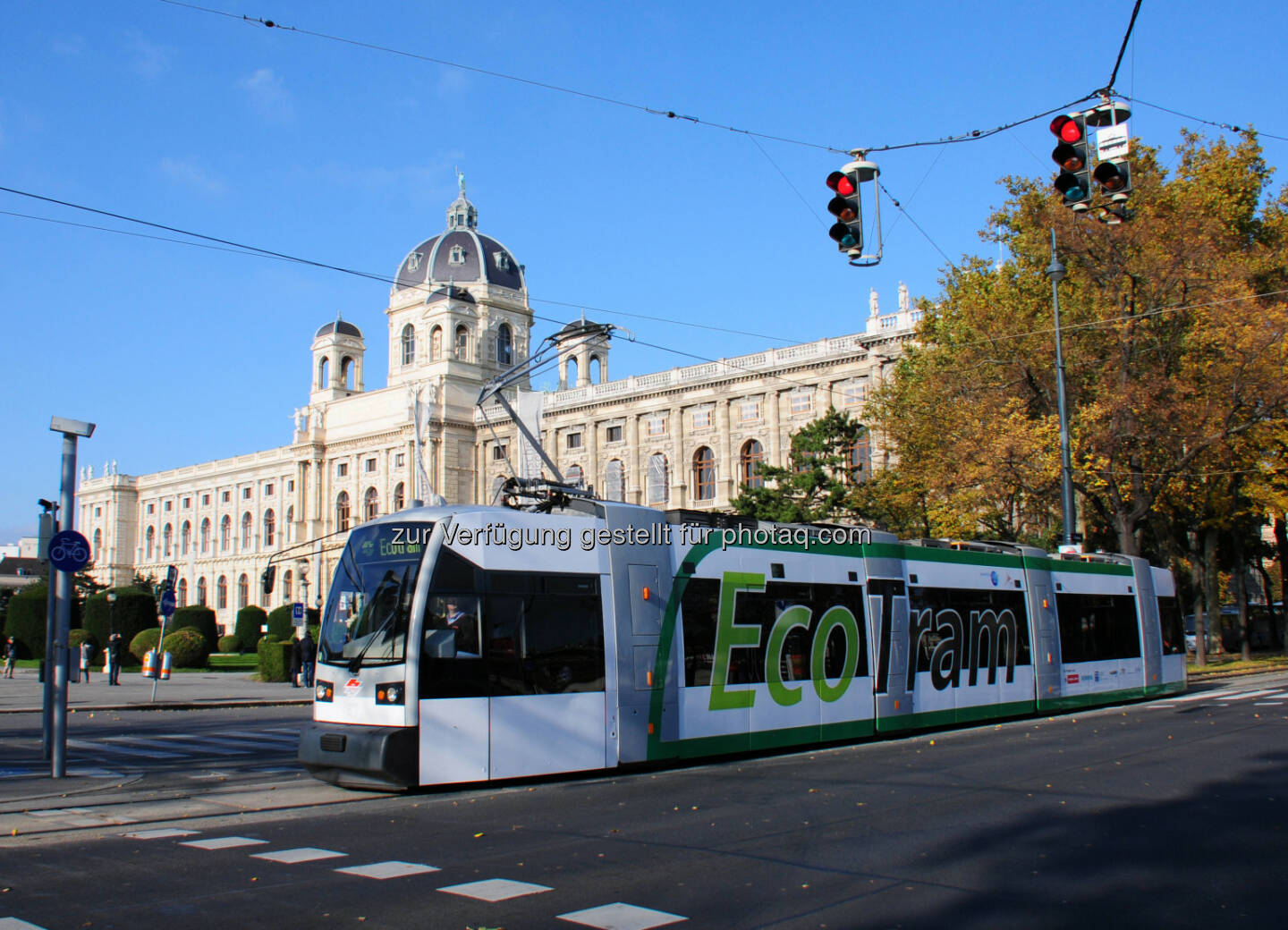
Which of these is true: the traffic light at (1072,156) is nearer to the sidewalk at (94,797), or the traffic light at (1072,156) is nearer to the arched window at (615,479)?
the sidewalk at (94,797)

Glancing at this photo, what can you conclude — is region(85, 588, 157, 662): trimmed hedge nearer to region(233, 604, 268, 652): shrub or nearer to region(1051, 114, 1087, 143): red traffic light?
region(233, 604, 268, 652): shrub

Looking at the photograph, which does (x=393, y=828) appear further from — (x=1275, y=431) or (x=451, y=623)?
(x=1275, y=431)

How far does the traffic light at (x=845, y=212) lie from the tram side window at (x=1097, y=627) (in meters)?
9.27

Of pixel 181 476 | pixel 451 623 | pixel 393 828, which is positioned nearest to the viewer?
pixel 393 828

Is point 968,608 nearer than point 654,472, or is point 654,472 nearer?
point 968,608

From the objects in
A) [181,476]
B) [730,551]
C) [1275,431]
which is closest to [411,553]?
[730,551]

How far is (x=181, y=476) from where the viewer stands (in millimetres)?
100500

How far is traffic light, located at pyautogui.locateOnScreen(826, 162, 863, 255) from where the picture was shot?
38.3 ft

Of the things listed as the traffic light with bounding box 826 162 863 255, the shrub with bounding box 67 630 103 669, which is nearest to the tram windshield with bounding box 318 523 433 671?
the traffic light with bounding box 826 162 863 255

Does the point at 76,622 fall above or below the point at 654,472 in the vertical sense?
below

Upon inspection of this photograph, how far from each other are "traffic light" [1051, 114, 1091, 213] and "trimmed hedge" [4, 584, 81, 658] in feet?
129

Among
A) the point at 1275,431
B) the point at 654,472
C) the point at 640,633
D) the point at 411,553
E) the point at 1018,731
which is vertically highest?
the point at 654,472

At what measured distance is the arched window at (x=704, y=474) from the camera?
60.2m

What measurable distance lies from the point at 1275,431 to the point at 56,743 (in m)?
28.5
